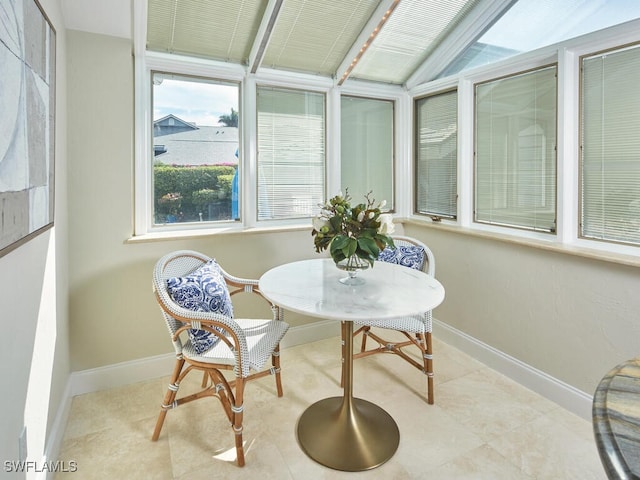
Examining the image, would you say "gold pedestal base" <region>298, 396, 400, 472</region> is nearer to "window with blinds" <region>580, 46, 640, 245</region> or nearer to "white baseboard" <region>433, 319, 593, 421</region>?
"white baseboard" <region>433, 319, 593, 421</region>

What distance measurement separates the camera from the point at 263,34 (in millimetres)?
2480

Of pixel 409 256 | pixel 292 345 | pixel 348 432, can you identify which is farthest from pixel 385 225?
pixel 292 345

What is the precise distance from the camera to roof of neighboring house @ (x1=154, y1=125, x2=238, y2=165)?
2.71 meters

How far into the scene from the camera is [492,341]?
276 cm

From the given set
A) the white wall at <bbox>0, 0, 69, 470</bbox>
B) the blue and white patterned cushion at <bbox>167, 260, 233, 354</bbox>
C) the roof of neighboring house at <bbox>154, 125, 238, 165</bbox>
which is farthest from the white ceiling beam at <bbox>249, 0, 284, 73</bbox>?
the blue and white patterned cushion at <bbox>167, 260, 233, 354</bbox>

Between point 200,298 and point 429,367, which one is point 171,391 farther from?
point 429,367

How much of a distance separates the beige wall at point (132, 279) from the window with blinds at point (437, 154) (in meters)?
0.69

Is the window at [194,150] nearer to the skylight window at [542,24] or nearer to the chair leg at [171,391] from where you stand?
the chair leg at [171,391]

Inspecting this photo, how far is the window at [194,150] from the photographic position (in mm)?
2693

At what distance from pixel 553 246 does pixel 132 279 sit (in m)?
2.68

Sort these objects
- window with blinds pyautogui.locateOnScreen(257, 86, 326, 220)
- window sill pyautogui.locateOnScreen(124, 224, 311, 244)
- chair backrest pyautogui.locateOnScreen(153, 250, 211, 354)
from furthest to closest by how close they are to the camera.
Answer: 1. window with blinds pyautogui.locateOnScreen(257, 86, 326, 220)
2. window sill pyautogui.locateOnScreen(124, 224, 311, 244)
3. chair backrest pyautogui.locateOnScreen(153, 250, 211, 354)

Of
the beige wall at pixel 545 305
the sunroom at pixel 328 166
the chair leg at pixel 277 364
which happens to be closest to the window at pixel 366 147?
the sunroom at pixel 328 166
